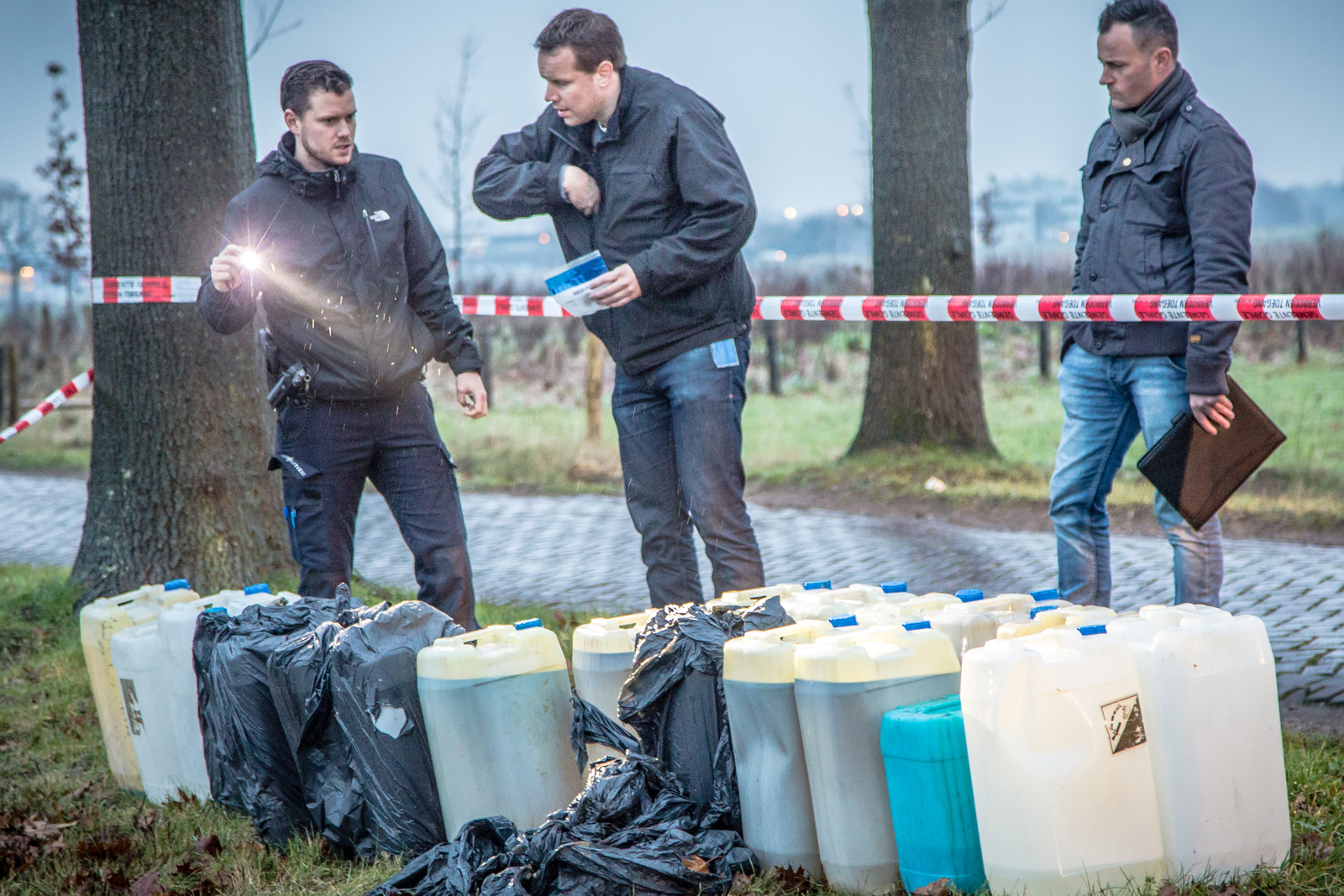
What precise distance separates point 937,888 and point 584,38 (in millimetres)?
2714

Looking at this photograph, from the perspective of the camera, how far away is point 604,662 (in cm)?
324

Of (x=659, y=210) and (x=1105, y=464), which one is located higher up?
(x=659, y=210)

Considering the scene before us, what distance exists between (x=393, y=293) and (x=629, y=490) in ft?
3.53

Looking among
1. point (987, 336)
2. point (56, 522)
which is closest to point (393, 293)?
point (56, 522)

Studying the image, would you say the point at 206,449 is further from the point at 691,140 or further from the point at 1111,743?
the point at 1111,743

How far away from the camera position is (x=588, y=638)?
3.26 meters

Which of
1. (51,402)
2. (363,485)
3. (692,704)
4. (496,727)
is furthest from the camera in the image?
(51,402)

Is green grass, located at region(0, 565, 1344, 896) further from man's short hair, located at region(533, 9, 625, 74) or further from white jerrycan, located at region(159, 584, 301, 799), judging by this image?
man's short hair, located at region(533, 9, 625, 74)

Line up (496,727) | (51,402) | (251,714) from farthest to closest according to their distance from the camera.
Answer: (51,402) → (251,714) → (496,727)

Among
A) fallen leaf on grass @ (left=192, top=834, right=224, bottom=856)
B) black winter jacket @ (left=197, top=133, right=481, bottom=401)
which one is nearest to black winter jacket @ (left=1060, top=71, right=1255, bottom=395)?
black winter jacket @ (left=197, top=133, right=481, bottom=401)

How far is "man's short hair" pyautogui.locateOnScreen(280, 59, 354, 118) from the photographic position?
408 cm

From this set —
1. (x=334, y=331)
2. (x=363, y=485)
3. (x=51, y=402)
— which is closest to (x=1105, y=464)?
(x=363, y=485)

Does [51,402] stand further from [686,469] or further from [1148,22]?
[1148,22]

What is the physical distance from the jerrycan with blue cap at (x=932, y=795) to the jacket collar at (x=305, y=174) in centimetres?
267
